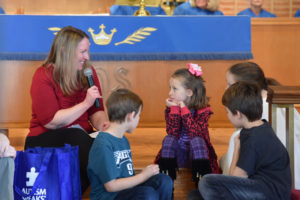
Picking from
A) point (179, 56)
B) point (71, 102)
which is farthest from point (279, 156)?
point (179, 56)

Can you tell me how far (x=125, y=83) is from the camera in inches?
176

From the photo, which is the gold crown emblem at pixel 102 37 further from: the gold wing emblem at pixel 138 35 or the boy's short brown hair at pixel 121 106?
the boy's short brown hair at pixel 121 106

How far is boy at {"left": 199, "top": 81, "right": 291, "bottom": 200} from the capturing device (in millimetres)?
2439

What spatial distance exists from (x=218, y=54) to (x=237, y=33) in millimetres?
251

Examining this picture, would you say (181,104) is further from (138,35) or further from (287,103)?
(138,35)

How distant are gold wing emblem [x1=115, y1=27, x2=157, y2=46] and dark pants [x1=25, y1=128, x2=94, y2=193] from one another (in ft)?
5.38

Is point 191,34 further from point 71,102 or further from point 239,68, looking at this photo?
point 71,102

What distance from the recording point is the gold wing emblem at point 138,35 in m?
4.42

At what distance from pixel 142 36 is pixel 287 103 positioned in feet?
6.22

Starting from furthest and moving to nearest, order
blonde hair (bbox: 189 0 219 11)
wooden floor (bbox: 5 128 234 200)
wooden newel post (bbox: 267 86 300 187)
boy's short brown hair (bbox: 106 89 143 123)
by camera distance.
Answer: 1. blonde hair (bbox: 189 0 219 11)
2. wooden floor (bbox: 5 128 234 200)
3. wooden newel post (bbox: 267 86 300 187)
4. boy's short brown hair (bbox: 106 89 143 123)

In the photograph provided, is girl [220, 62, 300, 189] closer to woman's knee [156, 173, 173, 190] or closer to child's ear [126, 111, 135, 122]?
woman's knee [156, 173, 173, 190]

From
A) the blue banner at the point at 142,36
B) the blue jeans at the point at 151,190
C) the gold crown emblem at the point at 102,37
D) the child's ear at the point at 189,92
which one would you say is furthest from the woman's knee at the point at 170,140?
the gold crown emblem at the point at 102,37

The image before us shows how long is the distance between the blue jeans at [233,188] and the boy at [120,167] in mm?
223

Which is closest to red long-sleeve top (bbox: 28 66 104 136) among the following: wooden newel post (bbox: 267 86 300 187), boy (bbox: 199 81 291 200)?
boy (bbox: 199 81 291 200)
